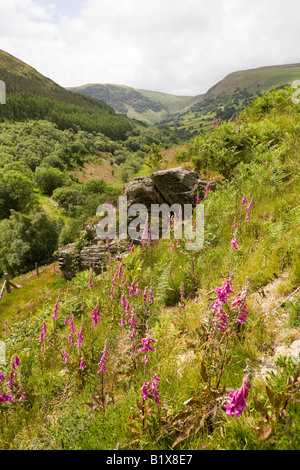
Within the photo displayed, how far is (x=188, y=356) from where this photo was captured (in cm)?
306

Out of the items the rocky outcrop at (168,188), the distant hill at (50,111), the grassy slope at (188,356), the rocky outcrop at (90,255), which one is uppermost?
the distant hill at (50,111)

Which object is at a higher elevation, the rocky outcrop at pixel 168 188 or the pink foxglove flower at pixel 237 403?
the rocky outcrop at pixel 168 188

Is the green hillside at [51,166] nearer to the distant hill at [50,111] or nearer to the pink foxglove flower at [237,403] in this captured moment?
the distant hill at [50,111]

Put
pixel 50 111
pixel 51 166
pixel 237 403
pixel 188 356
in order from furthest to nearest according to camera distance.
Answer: pixel 50 111, pixel 51 166, pixel 188 356, pixel 237 403

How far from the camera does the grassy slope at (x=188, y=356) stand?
6.28 ft

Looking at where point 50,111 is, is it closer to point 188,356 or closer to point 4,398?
point 4,398

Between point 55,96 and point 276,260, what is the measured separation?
208161 mm

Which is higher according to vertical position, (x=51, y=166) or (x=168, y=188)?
(x=51, y=166)

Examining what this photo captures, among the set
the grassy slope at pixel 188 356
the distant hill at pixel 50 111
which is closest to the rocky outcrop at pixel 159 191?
the grassy slope at pixel 188 356

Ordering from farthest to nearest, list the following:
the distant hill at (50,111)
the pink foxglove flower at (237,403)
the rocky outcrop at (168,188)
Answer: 1. the distant hill at (50,111)
2. the rocky outcrop at (168,188)
3. the pink foxglove flower at (237,403)

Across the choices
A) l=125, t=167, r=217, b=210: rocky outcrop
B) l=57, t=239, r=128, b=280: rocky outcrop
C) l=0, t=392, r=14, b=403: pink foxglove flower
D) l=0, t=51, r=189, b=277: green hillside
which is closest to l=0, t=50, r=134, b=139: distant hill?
l=0, t=51, r=189, b=277: green hillside

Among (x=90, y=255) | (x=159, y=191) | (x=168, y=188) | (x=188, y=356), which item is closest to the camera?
(x=188, y=356)

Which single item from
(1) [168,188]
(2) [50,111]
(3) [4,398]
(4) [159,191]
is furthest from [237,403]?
(2) [50,111]
